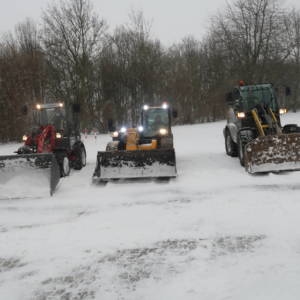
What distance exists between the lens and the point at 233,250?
3.53 m

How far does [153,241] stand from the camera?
12.7 feet

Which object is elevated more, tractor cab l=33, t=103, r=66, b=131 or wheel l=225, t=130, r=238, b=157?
tractor cab l=33, t=103, r=66, b=131

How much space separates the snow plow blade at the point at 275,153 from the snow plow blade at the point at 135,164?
1.91 metres

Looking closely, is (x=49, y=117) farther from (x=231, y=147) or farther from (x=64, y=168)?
(x=231, y=147)

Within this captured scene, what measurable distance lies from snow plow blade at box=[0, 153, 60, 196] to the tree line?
1315cm

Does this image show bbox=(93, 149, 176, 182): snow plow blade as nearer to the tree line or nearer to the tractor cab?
the tractor cab

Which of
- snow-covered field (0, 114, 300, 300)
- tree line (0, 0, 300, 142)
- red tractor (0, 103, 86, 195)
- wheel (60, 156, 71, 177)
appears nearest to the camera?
snow-covered field (0, 114, 300, 300)

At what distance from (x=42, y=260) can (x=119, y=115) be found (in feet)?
82.1

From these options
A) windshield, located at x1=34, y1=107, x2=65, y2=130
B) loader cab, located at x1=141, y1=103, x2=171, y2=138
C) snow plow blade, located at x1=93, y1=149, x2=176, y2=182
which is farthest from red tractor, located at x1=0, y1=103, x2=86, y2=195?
loader cab, located at x1=141, y1=103, x2=171, y2=138

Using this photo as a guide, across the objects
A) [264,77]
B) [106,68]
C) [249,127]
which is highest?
[106,68]

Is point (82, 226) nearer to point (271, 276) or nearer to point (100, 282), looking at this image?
point (100, 282)

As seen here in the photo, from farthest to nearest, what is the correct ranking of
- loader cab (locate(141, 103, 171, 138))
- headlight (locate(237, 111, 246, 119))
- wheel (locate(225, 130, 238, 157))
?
1. loader cab (locate(141, 103, 171, 138))
2. wheel (locate(225, 130, 238, 157))
3. headlight (locate(237, 111, 246, 119))

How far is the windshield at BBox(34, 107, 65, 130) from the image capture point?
8922 mm

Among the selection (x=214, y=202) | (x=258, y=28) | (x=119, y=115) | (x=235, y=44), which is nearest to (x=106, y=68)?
(x=119, y=115)
